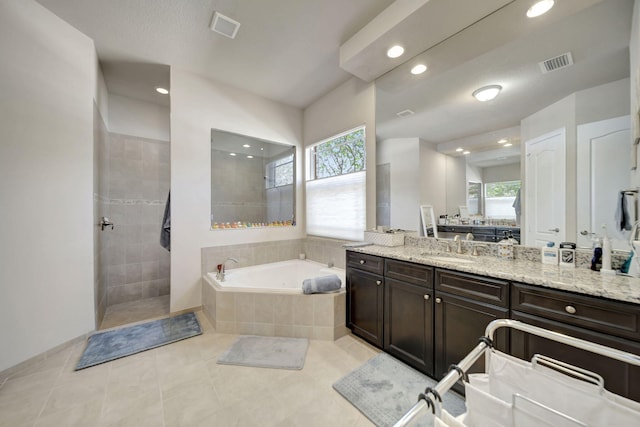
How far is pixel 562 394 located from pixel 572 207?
1.22 m

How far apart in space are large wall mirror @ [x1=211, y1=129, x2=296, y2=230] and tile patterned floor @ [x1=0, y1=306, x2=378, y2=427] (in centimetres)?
175

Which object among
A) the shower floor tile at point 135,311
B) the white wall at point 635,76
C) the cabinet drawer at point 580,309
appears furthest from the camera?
the shower floor tile at point 135,311

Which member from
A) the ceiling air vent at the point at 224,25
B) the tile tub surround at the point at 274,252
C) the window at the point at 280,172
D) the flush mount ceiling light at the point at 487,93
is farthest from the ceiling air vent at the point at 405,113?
the window at the point at 280,172

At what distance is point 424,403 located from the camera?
25.7 inches

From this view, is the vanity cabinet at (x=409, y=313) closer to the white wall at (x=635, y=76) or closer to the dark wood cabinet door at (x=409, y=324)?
the dark wood cabinet door at (x=409, y=324)

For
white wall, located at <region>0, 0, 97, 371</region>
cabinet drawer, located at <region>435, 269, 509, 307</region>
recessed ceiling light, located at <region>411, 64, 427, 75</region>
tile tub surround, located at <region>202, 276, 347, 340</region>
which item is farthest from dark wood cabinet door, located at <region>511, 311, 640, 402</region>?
white wall, located at <region>0, 0, 97, 371</region>

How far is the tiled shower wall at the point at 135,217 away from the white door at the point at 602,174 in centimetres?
450

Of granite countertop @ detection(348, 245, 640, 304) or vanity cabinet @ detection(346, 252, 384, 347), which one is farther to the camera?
vanity cabinet @ detection(346, 252, 384, 347)

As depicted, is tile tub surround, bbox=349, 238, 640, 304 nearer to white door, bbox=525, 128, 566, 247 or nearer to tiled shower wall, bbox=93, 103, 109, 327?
white door, bbox=525, 128, 566, 247

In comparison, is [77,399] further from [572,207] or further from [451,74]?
[451,74]

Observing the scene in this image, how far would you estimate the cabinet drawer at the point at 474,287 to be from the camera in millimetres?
1423

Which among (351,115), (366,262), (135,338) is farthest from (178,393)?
(351,115)

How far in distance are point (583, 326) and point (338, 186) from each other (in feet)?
8.32

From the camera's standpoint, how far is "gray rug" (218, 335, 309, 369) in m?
1.99
